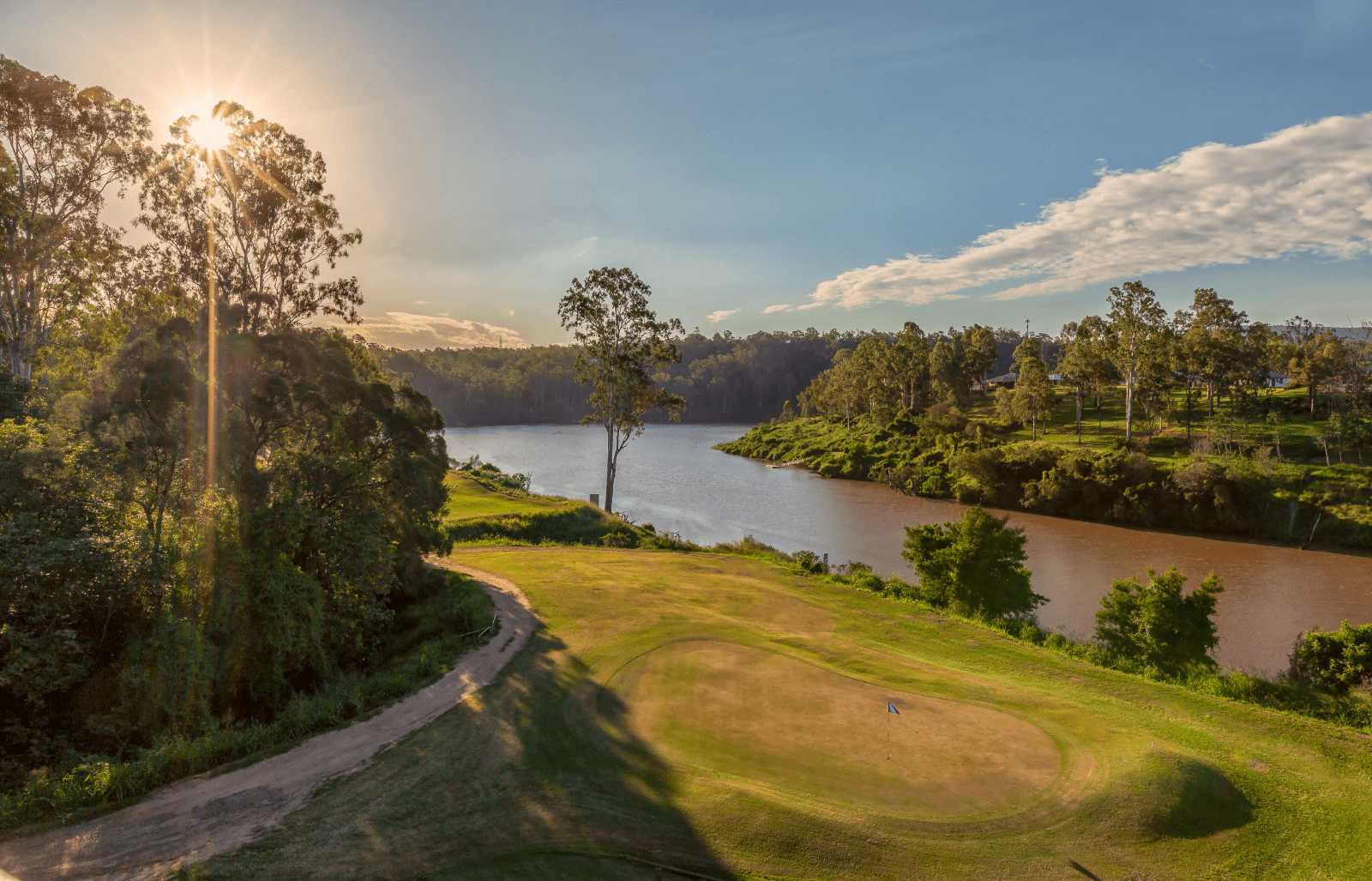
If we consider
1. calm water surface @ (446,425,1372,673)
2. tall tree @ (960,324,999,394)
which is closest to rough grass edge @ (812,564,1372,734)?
calm water surface @ (446,425,1372,673)

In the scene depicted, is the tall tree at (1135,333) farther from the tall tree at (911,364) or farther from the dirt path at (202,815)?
the dirt path at (202,815)

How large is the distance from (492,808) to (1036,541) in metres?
39.7

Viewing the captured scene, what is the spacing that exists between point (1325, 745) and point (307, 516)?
22.9 m

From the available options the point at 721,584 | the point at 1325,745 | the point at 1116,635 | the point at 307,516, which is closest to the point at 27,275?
the point at 307,516

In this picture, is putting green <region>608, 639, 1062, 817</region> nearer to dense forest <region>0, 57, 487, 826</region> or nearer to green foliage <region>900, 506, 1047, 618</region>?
dense forest <region>0, 57, 487, 826</region>

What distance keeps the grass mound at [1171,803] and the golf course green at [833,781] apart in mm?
32

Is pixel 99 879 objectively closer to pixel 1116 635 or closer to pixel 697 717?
pixel 697 717

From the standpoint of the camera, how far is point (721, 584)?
83.0ft

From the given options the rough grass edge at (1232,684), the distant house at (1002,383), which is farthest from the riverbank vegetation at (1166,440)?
the rough grass edge at (1232,684)

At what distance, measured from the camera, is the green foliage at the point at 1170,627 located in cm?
1695

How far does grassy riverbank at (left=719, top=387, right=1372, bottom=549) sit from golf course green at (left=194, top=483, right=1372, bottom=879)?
3473 cm

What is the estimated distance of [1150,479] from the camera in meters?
45.2

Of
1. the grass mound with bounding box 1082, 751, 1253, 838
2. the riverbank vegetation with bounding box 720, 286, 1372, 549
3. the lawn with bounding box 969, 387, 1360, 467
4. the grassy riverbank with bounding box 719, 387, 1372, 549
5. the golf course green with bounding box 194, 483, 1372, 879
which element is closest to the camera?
the golf course green with bounding box 194, 483, 1372, 879

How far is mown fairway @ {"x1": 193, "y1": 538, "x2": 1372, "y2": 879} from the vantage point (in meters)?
9.20
